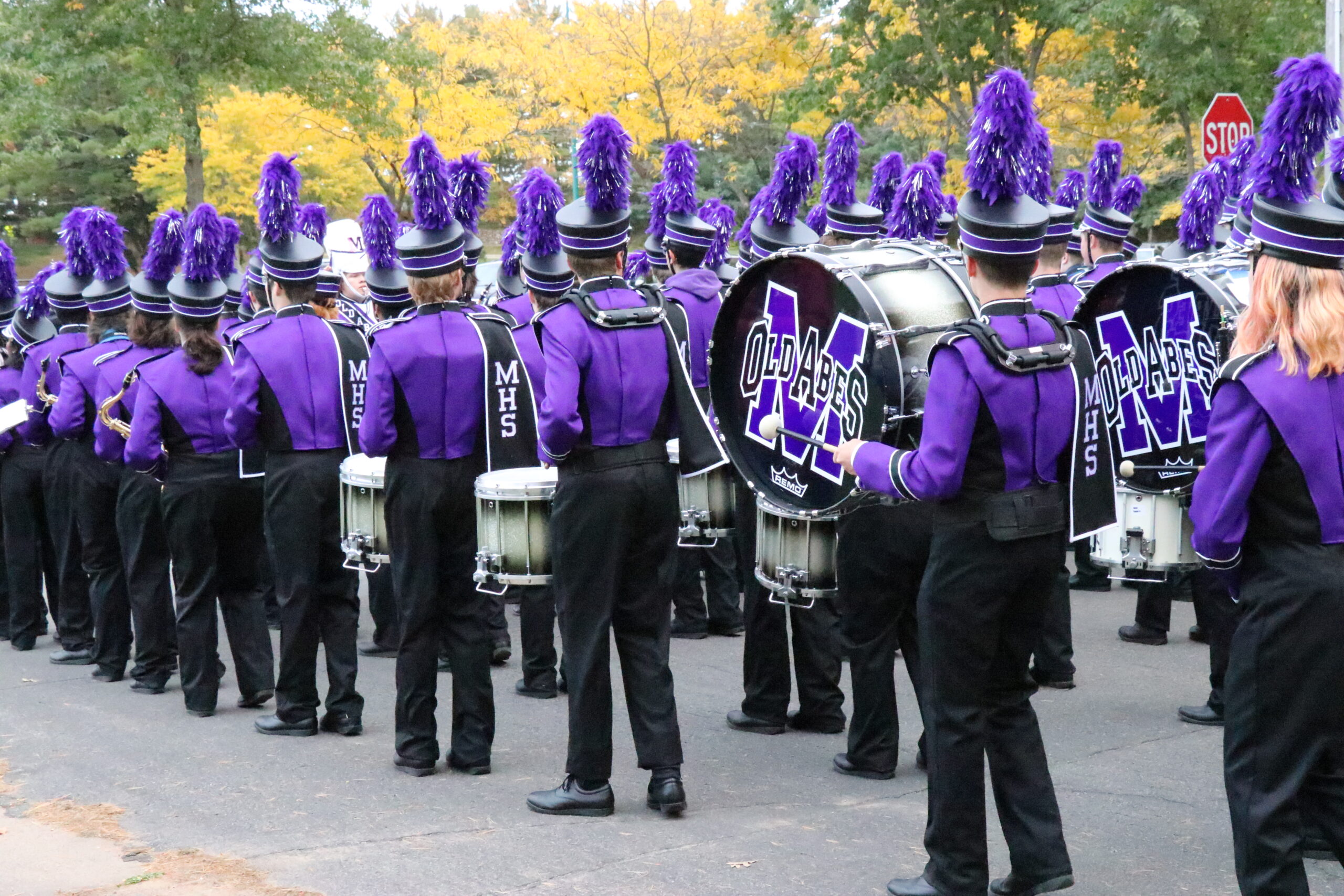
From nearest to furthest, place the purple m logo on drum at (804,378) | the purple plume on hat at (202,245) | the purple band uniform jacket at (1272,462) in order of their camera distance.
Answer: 1. the purple band uniform jacket at (1272,462)
2. the purple m logo on drum at (804,378)
3. the purple plume on hat at (202,245)

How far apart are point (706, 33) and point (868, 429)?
2516cm

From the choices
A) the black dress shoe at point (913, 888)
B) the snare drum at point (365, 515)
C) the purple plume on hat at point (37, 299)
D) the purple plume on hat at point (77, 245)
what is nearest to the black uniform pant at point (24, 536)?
the purple plume on hat at point (37, 299)

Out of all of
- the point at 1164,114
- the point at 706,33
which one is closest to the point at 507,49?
the point at 706,33

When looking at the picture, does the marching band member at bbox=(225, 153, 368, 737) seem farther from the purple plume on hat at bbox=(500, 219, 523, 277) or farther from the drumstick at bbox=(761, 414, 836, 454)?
the purple plume on hat at bbox=(500, 219, 523, 277)

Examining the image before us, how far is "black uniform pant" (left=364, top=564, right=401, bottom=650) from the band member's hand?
4.66 meters

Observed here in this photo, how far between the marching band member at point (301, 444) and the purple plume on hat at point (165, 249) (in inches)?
33.8

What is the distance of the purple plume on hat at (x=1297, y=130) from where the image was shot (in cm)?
407

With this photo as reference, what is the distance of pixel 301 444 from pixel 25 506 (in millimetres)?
3290

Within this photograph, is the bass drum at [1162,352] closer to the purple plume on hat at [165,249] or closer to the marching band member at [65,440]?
the purple plume on hat at [165,249]

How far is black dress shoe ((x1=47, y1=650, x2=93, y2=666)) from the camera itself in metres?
9.05

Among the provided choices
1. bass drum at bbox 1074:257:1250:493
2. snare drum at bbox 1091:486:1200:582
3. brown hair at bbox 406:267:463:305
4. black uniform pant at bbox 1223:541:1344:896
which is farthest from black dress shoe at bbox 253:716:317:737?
black uniform pant at bbox 1223:541:1344:896

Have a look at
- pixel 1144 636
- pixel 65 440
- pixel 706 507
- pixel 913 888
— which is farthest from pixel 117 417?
pixel 1144 636

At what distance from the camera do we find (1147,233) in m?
33.3

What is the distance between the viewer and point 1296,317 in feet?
12.9
